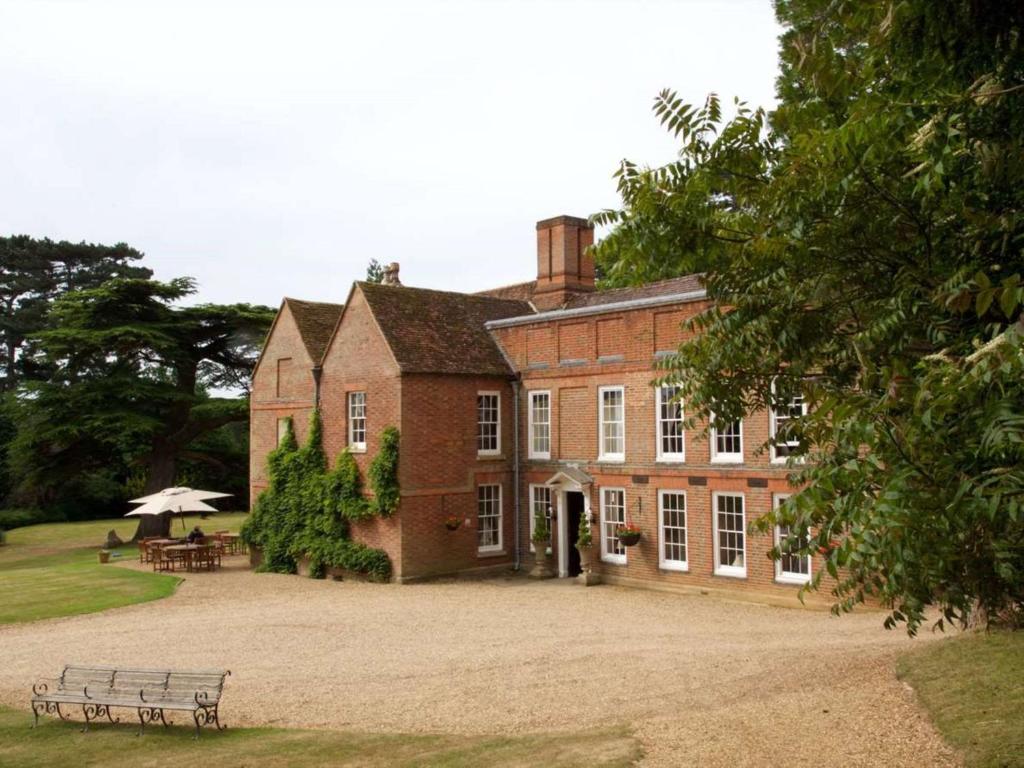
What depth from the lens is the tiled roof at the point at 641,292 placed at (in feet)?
87.1

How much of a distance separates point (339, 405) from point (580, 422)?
25.0 ft

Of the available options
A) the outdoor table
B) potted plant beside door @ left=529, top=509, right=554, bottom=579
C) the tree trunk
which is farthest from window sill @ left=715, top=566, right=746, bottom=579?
the tree trunk

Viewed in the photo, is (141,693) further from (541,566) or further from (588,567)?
(541,566)

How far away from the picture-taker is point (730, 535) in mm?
22703

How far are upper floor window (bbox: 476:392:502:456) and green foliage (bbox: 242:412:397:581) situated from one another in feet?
12.8

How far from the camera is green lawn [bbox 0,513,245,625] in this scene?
2311 centimetres

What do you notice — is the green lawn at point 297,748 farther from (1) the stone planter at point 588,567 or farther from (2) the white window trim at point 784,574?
(1) the stone planter at point 588,567

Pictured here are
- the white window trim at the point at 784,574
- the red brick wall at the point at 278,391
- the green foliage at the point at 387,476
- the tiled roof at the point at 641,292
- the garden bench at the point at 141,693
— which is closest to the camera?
the garden bench at the point at 141,693

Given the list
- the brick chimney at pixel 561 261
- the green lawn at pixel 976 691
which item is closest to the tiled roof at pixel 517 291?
the brick chimney at pixel 561 261

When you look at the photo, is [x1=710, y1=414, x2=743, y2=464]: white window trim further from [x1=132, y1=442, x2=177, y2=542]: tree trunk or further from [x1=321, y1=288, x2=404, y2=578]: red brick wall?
[x1=132, y1=442, x2=177, y2=542]: tree trunk

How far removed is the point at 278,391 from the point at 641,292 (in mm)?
12798

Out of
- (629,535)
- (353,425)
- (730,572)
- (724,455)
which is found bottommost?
(730,572)

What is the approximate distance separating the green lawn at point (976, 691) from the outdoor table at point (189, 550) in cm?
2272

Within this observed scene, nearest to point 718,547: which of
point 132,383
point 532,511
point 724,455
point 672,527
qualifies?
point 672,527
